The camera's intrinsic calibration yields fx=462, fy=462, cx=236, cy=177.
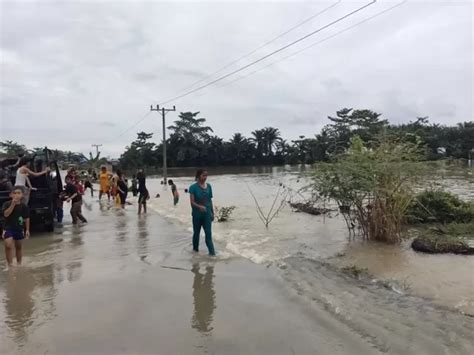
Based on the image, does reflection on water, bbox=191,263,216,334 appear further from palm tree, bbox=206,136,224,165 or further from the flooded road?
palm tree, bbox=206,136,224,165

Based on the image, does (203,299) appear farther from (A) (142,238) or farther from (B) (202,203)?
(A) (142,238)

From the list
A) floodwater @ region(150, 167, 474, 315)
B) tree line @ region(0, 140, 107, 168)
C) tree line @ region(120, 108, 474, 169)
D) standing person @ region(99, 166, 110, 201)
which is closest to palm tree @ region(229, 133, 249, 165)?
tree line @ region(120, 108, 474, 169)

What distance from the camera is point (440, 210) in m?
13.8

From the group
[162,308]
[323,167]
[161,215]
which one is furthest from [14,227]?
[161,215]

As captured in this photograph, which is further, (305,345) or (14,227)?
(14,227)

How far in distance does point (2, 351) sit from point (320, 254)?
6609mm

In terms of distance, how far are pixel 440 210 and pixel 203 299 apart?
1003 centimetres

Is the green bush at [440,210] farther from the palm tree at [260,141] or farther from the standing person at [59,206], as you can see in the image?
the palm tree at [260,141]

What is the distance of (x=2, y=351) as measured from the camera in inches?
177

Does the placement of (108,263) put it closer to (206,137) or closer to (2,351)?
(2,351)

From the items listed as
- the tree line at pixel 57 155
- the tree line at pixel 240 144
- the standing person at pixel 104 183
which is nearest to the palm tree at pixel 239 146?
the tree line at pixel 240 144

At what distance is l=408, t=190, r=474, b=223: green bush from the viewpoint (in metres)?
13.5

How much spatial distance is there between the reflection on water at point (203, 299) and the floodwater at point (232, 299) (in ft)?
0.05

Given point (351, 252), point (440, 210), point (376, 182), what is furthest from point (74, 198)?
point (440, 210)
